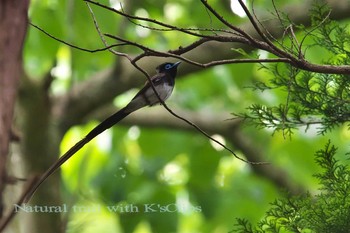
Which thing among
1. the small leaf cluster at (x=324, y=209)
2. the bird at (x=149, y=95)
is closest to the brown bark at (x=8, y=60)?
the bird at (x=149, y=95)

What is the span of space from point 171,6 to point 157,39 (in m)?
0.23

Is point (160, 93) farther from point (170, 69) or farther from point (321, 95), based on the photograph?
point (321, 95)

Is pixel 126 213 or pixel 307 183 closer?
pixel 126 213

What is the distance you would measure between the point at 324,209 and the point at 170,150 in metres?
3.14

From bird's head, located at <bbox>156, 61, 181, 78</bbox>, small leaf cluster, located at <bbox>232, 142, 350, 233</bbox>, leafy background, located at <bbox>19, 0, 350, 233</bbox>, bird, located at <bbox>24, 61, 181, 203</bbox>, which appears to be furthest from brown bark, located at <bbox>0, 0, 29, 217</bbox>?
leafy background, located at <bbox>19, 0, 350, 233</bbox>

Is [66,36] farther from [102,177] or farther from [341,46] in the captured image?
[341,46]

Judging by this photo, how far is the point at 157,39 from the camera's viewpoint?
5.15 metres

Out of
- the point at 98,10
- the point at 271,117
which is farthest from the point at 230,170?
the point at 271,117

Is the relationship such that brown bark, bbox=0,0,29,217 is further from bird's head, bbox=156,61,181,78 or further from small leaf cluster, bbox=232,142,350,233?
bird's head, bbox=156,61,181,78

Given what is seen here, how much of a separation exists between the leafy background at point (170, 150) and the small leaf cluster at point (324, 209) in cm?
204

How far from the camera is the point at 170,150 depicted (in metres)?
4.90

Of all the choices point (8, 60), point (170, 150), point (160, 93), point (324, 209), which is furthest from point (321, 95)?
point (170, 150)

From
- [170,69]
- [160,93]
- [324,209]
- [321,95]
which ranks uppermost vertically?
[170,69]

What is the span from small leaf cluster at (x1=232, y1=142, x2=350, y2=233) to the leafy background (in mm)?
2044
